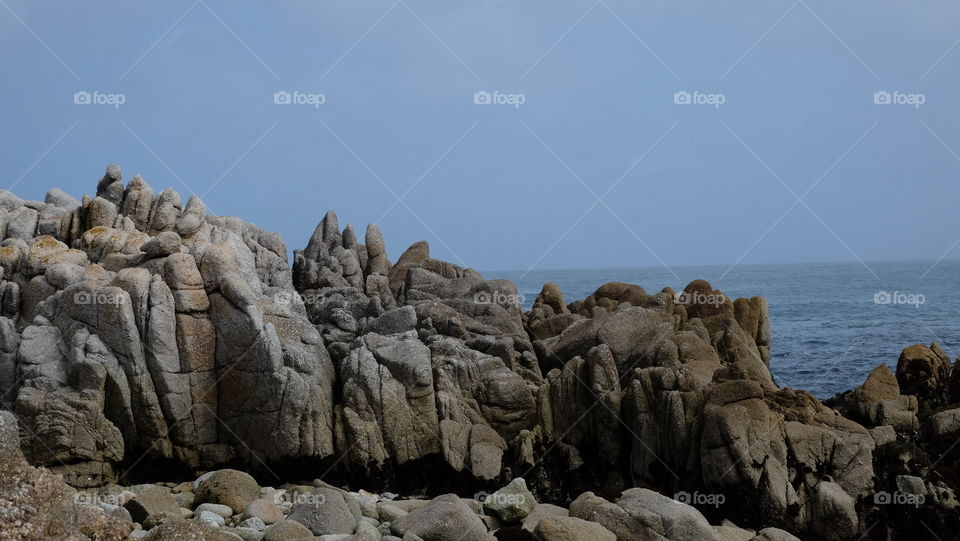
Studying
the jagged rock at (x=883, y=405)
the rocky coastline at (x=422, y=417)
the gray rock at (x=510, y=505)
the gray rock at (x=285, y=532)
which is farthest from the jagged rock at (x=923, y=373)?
the gray rock at (x=285, y=532)

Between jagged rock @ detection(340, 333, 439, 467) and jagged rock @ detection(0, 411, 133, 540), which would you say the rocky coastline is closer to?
jagged rock @ detection(340, 333, 439, 467)

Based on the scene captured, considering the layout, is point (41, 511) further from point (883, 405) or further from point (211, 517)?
point (883, 405)

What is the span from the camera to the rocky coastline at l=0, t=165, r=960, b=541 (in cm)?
2312

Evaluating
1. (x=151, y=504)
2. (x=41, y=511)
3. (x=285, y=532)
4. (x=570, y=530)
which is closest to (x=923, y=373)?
(x=570, y=530)

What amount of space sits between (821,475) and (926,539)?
2.73m

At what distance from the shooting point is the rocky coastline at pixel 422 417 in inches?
910

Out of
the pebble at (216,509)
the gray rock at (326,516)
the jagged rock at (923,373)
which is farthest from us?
the jagged rock at (923,373)

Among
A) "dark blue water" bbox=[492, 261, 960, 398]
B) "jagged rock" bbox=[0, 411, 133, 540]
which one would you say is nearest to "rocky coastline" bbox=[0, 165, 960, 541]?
"jagged rock" bbox=[0, 411, 133, 540]

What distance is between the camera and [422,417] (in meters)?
28.0

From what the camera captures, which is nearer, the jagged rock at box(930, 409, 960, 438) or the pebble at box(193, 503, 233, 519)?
the pebble at box(193, 503, 233, 519)

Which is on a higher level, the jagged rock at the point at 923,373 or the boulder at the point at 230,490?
the jagged rock at the point at 923,373

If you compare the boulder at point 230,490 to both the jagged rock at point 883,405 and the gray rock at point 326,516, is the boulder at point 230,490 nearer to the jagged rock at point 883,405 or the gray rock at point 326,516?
the gray rock at point 326,516

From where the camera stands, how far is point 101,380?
86.9 feet

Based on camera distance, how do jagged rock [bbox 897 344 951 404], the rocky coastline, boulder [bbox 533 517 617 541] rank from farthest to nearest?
jagged rock [bbox 897 344 951 404], the rocky coastline, boulder [bbox 533 517 617 541]
